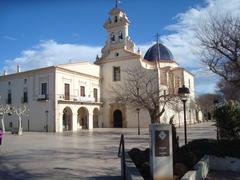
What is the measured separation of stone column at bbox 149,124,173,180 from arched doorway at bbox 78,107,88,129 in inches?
1450

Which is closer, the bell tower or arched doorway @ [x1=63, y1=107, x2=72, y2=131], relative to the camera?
arched doorway @ [x1=63, y1=107, x2=72, y2=131]

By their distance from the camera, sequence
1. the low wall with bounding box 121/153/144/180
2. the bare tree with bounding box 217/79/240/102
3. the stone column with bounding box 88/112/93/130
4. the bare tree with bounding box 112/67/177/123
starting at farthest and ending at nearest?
the stone column with bounding box 88/112/93/130, the bare tree with bounding box 112/67/177/123, the bare tree with bounding box 217/79/240/102, the low wall with bounding box 121/153/144/180

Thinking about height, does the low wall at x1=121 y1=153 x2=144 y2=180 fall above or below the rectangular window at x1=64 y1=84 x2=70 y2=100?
below

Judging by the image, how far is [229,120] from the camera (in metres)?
12.8

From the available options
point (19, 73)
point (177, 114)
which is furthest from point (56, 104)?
point (177, 114)

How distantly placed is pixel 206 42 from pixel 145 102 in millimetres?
15020

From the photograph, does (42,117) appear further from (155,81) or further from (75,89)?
(155,81)

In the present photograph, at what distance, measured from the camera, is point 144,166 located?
7.60 metres

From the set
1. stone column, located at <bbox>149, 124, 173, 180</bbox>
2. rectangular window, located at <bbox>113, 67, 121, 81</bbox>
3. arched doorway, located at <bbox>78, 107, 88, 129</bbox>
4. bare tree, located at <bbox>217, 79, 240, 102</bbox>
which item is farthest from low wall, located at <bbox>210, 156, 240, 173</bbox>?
rectangular window, located at <bbox>113, 67, 121, 81</bbox>

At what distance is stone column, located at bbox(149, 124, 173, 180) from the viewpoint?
6.89m

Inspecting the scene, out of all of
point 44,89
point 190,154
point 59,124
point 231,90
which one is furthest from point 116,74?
point 190,154

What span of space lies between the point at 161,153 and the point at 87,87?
37177 millimetres

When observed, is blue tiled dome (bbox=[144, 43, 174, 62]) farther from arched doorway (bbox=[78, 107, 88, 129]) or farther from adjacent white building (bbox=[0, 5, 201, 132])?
arched doorway (bbox=[78, 107, 88, 129])

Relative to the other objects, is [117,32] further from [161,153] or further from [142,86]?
[161,153]
